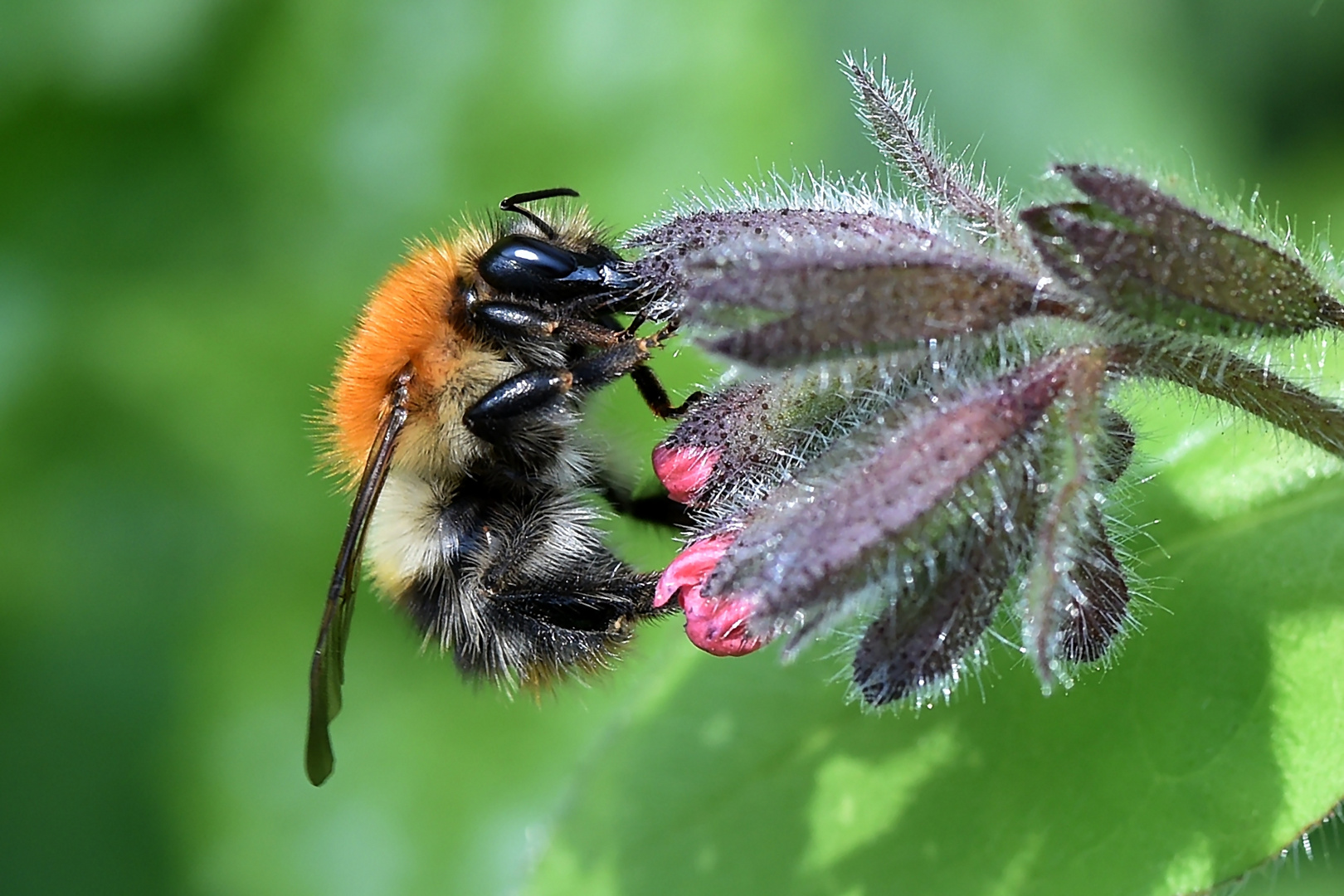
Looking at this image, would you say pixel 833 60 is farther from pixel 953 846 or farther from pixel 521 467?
pixel 953 846

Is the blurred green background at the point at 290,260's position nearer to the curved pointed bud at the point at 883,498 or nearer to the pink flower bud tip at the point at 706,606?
the pink flower bud tip at the point at 706,606

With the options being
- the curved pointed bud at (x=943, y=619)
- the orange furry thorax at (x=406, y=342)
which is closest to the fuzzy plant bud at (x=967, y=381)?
the curved pointed bud at (x=943, y=619)

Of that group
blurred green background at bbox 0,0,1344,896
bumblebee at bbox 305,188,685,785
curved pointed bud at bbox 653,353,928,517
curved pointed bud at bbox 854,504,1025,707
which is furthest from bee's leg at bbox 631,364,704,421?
blurred green background at bbox 0,0,1344,896

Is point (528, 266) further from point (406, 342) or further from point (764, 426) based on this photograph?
point (764, 426)

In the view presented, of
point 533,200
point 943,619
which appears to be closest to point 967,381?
point 943,619

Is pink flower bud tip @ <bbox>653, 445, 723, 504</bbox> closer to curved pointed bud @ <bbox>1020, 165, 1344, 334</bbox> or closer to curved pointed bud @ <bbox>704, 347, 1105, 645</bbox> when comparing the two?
curved pointed bud @ <bbox>704, 347, 1105, 645</bbox>

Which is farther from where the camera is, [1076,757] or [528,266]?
[1076,757]

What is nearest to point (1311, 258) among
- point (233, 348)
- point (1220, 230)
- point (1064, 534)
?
point (1220, 230)
